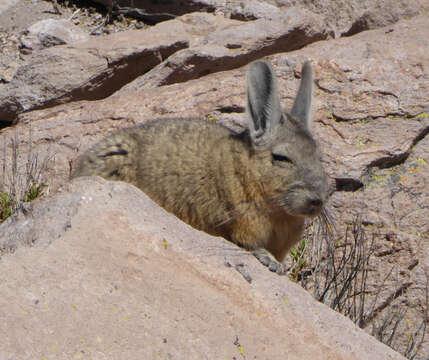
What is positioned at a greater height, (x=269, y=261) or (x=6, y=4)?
(x=269, y=261)

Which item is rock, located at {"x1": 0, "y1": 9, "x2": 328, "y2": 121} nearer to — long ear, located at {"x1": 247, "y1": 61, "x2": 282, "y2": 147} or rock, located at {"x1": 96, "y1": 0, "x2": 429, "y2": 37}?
rock, located at {"x1": 96, "y1": 0, "x2": 429, "y2": 37}

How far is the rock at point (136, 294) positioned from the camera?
3.08 meters

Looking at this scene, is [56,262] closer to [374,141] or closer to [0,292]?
[0,292]

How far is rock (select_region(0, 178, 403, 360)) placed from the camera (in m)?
3.08

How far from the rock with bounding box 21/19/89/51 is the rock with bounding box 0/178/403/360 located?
618cm

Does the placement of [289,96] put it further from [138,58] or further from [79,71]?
[79,71]

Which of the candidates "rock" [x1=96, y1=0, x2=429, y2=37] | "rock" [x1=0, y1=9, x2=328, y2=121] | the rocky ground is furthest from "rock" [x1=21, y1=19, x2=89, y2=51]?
"rock" [x1=96, y1=0, x2=429, y2=37]

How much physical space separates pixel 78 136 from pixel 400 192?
137 inches

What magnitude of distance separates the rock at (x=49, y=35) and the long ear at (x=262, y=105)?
5619 millimetres

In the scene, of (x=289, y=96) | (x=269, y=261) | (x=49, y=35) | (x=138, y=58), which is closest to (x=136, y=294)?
(x=269, y=261)

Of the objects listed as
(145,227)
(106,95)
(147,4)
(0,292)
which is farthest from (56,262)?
(147,4)

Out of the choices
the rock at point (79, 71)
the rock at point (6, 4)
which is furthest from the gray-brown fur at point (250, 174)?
the rock at point (6, 4)

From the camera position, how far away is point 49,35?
9.65 m

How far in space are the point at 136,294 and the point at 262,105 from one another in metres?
2.05
